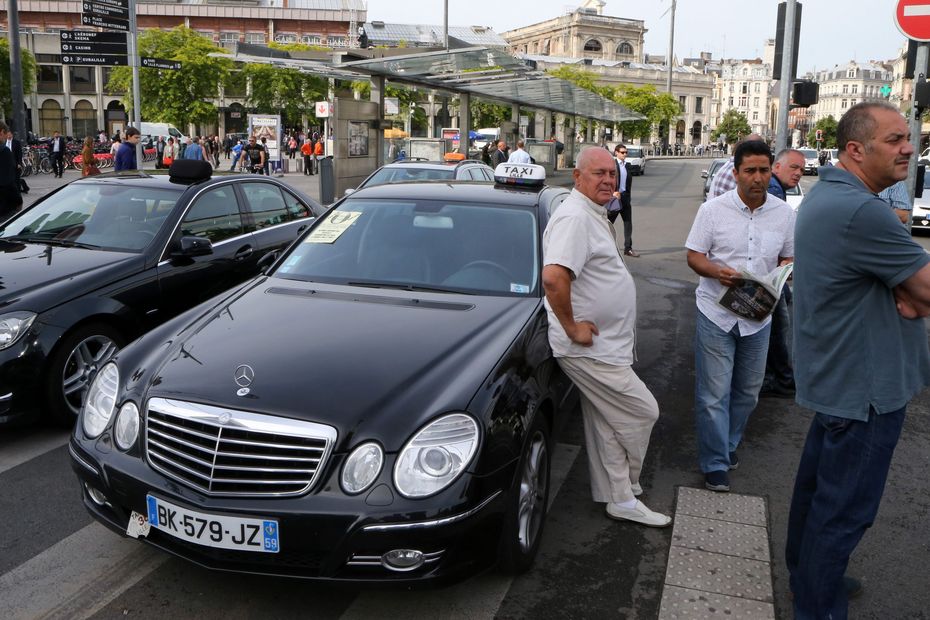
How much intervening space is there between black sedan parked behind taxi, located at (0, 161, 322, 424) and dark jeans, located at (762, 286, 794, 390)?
384 cm

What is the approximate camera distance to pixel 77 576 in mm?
3533

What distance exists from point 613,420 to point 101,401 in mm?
2204

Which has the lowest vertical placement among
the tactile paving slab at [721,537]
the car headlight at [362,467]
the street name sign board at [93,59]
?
the tactile paving slab at [721,537]

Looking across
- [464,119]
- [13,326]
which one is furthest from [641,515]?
[464,119]

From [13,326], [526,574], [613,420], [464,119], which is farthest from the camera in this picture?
[464,119]

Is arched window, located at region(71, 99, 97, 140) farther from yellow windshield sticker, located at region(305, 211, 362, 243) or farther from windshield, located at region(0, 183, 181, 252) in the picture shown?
yellow windshield sticker, located at region(305, 211, 362, 243)

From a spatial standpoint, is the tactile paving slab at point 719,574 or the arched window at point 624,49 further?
the arched window at point 624,49

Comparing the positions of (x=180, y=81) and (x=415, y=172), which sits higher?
(x=180, y=81)

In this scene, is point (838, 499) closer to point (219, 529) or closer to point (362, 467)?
point (362, 467)

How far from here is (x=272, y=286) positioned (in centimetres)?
452

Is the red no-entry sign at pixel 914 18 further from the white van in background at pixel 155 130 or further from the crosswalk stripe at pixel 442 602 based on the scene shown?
the white van in background at pixel 155 130

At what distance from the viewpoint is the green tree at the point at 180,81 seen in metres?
51.6

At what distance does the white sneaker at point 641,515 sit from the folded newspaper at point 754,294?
1.08 metres

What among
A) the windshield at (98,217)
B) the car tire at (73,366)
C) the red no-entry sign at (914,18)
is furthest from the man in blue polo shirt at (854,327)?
the red no-entry sign at (914,18)
